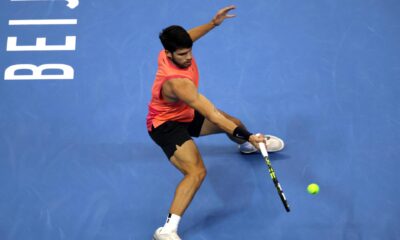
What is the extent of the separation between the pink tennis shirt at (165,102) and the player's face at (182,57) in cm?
5

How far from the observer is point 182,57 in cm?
376

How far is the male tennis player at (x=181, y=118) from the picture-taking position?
12.3 ft

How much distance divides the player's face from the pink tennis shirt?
5cm

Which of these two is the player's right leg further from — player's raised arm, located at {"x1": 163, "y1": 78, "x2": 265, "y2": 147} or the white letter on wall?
the white letter on wall

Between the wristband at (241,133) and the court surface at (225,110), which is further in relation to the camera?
the court surface at (225,110)

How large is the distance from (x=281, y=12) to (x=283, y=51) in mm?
538

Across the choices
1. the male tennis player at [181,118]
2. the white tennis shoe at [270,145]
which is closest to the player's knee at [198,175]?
the male tennis player at [181,118]

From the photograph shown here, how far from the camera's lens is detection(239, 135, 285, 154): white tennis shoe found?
15.4ft

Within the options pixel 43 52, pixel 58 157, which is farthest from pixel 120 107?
pixel 43 52

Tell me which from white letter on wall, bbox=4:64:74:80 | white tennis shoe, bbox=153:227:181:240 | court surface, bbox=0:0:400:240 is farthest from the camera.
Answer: white letter on wall, bbox=4:64:74:80

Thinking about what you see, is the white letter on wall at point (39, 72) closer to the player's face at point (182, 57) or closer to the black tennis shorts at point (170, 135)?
the black tennis shorts at point (170, 135)

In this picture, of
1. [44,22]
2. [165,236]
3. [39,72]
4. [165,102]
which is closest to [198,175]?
[165,236]

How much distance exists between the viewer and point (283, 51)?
5469 mm

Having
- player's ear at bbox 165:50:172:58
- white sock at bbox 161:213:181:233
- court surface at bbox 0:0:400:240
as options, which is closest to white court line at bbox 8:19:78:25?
court surface at bbox 0:0:400:240
